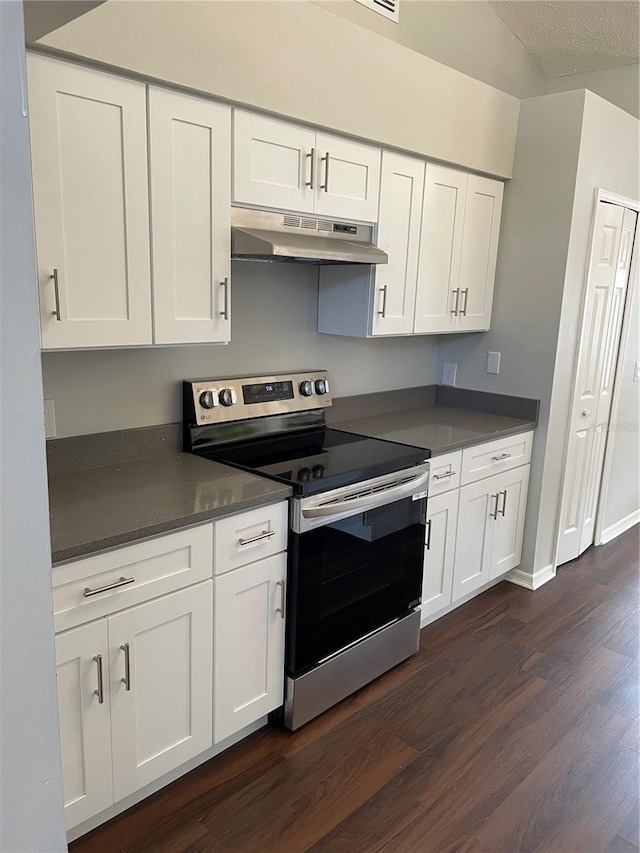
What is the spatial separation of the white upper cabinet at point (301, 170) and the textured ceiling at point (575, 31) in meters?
1.52

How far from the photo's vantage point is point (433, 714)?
95.9 inches

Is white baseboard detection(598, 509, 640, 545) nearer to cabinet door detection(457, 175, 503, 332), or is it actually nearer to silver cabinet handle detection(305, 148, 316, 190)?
cabinet door detection(457, 175, 503, 332)

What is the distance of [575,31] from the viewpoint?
342 cm

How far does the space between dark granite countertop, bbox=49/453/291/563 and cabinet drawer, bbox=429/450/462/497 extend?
87 centimetres

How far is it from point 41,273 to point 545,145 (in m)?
2.54

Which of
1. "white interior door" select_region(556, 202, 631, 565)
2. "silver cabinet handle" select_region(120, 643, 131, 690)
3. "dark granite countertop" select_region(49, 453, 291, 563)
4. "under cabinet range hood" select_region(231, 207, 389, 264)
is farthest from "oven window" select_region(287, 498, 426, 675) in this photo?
"white interior door" select_region(556, 202, 631, 565)

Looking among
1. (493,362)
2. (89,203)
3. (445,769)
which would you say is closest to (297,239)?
(89,203)

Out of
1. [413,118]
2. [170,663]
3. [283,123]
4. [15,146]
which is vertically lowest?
[170,663]

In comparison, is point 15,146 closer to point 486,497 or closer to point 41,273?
point 41,273

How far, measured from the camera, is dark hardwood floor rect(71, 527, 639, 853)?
188 cm

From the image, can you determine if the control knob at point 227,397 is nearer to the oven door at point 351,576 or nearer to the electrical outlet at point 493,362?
the oven door at point 351,576

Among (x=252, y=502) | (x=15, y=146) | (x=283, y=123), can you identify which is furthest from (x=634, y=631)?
(x=15, y=146)

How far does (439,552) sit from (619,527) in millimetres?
2074

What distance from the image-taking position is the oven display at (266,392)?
2652mm
